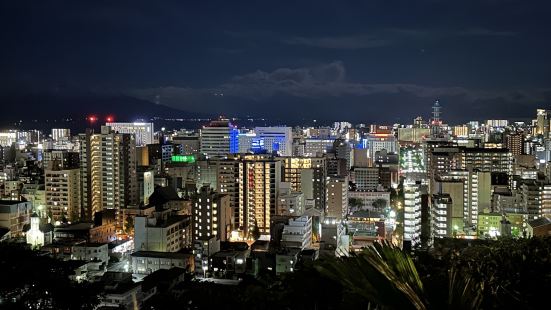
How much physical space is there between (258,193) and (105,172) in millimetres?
3623

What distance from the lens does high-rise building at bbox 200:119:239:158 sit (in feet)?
77.5

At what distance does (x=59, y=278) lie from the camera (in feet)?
11.1

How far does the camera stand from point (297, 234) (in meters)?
9.41

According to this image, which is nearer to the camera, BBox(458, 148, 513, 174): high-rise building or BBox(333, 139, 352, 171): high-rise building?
BBox(458, 148, 513, 174): high-rise building

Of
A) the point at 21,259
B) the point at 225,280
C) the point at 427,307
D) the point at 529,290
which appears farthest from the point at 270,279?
the point at 427,307

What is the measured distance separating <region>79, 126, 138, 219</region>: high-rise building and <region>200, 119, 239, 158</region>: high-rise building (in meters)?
10.8

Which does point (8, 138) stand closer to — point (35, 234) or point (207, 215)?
point (35, 234)

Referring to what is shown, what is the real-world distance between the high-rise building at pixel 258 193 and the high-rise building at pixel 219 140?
36.7 feet

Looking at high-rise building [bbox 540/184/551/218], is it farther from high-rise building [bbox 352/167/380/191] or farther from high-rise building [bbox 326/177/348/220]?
high-rise building [bbox 352/167/380/191]

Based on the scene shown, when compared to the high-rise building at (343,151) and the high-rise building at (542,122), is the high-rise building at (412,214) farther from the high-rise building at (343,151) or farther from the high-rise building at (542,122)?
the high-rise building at (542,122)

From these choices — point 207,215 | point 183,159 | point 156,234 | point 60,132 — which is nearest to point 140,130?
point 60,132

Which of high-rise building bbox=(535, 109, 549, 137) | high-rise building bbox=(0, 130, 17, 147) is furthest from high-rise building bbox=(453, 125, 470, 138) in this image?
high-rise building bbox=(0, 130, 17, 147)

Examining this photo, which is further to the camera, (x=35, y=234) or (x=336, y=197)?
(x=336, y=197)

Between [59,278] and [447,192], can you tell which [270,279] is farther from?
[447,192]
